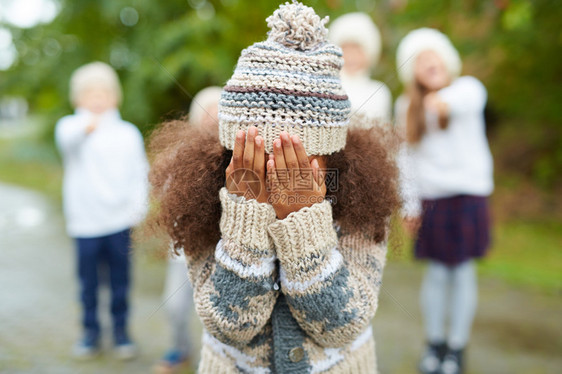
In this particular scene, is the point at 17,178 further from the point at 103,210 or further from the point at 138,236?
the point at 138,236

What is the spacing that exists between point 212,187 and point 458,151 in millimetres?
1858

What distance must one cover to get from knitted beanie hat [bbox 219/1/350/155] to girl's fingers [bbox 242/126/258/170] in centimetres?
5

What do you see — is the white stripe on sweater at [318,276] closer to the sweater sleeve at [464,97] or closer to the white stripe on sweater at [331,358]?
the white stripe on sweater at [331,358]

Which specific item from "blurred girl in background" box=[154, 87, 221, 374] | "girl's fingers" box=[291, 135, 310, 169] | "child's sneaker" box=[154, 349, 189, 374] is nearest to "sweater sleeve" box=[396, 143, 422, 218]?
"girl's fingers" box=[291, 135, 310, 169]

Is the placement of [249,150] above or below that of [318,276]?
above

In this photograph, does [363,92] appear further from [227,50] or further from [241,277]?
[227,50]

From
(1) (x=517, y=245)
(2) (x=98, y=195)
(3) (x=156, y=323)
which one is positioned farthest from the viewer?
(1) (x=517, y=245)

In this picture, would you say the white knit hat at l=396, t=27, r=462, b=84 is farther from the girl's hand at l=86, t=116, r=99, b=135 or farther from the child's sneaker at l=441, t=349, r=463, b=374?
the girl's hand at l=86, t=116, r=99, b=135

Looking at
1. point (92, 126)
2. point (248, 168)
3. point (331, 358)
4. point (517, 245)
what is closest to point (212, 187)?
point (248, 168)

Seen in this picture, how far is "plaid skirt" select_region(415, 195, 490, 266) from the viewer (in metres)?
2.92

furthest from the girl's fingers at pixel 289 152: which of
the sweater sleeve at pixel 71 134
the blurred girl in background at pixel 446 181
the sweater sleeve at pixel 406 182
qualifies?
the sweater sleeve at pixel 71 134

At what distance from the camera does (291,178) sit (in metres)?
1.33

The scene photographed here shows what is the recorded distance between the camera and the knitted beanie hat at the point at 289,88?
132cm

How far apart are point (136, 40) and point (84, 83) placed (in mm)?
4490
